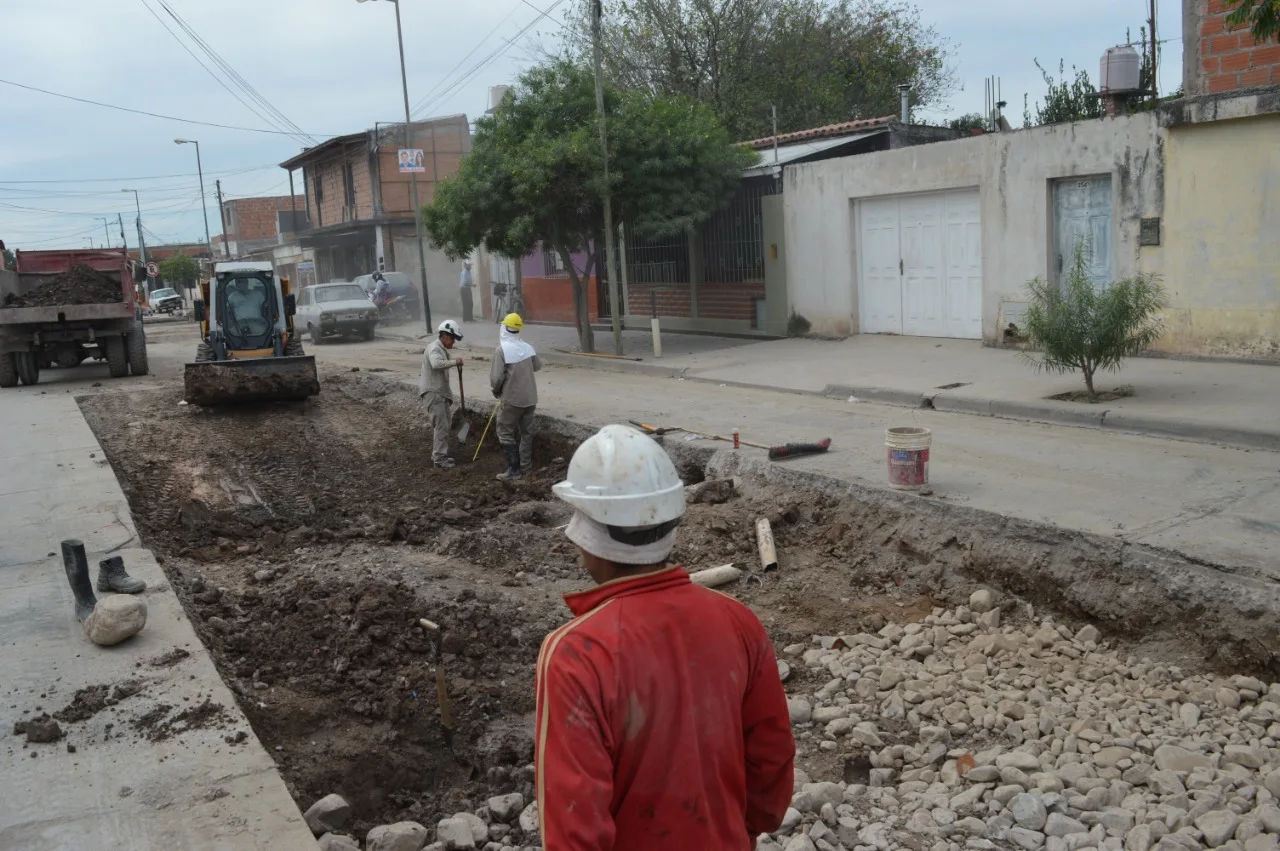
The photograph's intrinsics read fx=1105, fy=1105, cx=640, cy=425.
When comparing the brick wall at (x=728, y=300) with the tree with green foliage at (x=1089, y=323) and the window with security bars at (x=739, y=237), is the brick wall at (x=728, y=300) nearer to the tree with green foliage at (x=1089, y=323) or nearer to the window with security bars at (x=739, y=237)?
the window with security bars at (x=739, y=237)

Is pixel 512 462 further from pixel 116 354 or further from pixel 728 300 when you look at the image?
pixel 116 354

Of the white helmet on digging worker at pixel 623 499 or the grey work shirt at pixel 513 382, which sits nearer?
the white helmet on digging worker at pixel 623 499

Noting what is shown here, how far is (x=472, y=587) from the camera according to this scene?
7805mm

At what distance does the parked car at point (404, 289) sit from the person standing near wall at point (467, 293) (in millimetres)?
2722

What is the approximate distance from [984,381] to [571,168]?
8.21 metres

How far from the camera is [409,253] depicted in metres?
40.1

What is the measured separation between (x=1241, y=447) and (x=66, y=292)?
1898 centimetres

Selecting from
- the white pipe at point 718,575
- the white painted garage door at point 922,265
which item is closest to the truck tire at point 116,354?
the white painted garage door at point 922,265

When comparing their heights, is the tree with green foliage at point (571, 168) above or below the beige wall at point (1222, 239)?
above

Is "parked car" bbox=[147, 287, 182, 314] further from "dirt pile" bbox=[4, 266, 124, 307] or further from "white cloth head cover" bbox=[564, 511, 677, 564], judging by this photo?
"white cloth head cover" bbox=[564, 511, 677, 564]

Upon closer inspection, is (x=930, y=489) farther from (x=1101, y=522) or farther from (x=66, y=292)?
(x=66, y=292)

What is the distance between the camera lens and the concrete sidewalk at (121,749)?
13.2 ft

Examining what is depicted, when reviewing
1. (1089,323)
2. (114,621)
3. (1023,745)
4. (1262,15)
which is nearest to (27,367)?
(114,621)

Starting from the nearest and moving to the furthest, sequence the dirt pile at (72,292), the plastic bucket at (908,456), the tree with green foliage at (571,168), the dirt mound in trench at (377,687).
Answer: the dirt mound in trench at (377,687) < the plastic bucket at (908,456) < the tree with green foliage at (571,168) < the dirt pile at (72,292)
